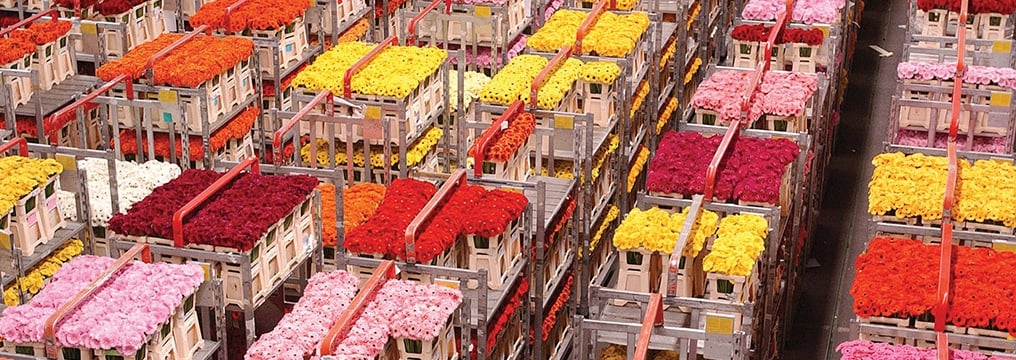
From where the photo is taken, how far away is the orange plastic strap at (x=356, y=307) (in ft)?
29.8

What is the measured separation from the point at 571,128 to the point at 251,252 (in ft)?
12.0

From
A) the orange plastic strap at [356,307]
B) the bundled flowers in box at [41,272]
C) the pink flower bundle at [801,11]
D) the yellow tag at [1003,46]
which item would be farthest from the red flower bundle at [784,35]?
the bundled flowers in box at [41,272]

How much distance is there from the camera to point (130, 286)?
963 cm

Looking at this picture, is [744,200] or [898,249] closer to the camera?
[898,249]

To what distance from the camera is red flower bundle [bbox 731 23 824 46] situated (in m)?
15.2

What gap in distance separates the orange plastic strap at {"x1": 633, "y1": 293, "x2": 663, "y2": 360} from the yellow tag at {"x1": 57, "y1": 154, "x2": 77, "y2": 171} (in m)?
5.02

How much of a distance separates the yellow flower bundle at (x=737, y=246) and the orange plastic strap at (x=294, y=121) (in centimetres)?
372

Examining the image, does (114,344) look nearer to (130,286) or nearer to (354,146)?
(130,286)

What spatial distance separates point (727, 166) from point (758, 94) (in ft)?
6.20

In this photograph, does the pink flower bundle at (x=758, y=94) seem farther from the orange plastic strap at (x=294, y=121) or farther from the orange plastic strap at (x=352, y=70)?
the orange plastic strap at (x=294, y=121)

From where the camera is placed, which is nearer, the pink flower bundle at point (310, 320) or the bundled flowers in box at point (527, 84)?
the pink flower bundle at point (310, 320)

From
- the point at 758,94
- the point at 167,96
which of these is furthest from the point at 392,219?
the point at 758,94

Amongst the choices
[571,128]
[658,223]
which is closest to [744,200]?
[658,223]

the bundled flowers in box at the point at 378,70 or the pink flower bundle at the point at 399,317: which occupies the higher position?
the bundled flowers in box at the point at 378,70
